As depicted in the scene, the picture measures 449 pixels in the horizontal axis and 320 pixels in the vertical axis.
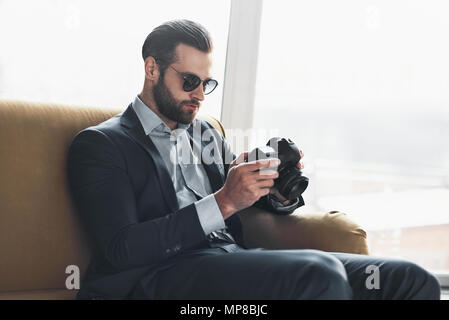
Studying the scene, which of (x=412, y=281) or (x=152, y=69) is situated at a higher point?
(x=152, y=69)

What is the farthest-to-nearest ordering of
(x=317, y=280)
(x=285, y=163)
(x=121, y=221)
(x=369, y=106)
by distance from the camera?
1. (x=369, y=106)
2. (x=285, y=163)
3. (x=121, y=221)
4. (x=317, y=280)

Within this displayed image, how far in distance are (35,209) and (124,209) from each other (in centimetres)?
37

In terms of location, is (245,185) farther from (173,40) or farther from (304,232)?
(173,40)

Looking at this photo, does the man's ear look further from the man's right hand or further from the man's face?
the man's right hand

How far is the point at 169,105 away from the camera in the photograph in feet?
5.66

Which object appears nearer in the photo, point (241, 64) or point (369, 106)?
point (241, 64)

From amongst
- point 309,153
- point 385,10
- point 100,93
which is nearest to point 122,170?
point 100,93

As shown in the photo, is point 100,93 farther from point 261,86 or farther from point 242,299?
point 242,299

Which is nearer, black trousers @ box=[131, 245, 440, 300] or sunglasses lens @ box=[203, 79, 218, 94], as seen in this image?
black trousers @ box=[131, 245, 440, 300]

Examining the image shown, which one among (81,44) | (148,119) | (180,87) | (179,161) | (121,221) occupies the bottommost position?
(121,221)

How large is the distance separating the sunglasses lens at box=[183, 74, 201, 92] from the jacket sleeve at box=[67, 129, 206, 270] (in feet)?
1.13

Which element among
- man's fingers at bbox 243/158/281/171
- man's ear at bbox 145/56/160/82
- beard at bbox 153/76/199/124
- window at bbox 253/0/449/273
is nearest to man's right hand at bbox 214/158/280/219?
man's fingers at bbox 243/158/281/171

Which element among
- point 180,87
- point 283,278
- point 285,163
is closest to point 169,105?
point 180,87

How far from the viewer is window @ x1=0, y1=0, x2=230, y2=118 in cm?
234
